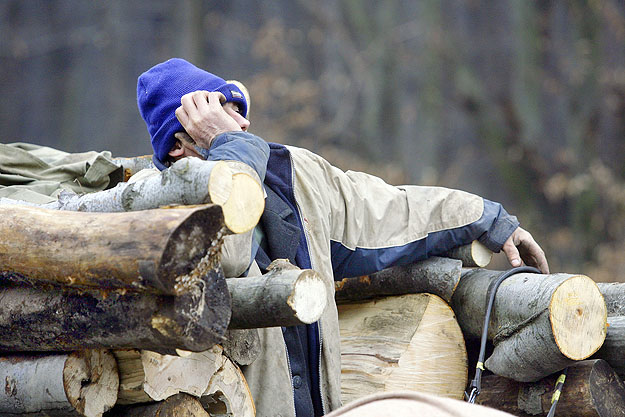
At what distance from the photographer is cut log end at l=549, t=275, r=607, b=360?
252 cm

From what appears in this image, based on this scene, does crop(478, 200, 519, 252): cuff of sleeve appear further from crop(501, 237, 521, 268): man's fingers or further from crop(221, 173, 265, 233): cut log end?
crop(221, 173, 265, 233): cut log end

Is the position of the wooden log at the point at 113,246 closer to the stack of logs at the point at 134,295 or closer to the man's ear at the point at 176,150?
the stack of logs at the point at 134,295

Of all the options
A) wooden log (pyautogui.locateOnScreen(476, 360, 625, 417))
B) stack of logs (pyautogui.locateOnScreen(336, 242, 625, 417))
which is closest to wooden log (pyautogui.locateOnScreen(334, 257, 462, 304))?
stack of logs (pyautogui.locateOnScreen(336, 242, 625, 417))

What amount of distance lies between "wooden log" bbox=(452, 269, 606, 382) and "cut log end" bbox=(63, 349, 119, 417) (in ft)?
4.25

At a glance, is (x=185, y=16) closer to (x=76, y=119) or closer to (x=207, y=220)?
(x=76, y=119)

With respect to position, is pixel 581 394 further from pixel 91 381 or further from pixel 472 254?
pixel 91 381

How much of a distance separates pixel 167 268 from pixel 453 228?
1.42 metres

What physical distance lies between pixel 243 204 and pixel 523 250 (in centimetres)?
143

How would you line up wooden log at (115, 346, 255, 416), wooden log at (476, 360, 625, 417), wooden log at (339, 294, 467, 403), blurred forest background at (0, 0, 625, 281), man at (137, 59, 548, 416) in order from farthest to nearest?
1. blurred forest background at (0, 0, 625, 281)
2. wooden log at (339, 294, 467, 403)
3. wooden log at (476, 360, 625, 417)
4. man at (137, 59, 548, 416)
5. wooden log at (115, 346, 255, 416)

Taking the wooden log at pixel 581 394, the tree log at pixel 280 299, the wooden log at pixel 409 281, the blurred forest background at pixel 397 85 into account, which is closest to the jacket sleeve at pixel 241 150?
the tree log at pixel 280 299

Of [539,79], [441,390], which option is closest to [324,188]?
[441,390]

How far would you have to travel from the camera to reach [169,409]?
222cm

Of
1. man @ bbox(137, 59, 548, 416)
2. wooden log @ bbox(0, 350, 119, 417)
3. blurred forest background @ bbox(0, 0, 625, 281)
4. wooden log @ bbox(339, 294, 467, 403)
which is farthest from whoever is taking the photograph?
blurred forest background @ bbox(0, 0, 625, 281)

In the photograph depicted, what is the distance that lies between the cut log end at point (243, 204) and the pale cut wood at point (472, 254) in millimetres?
1177
